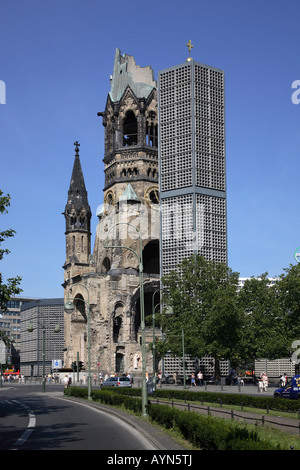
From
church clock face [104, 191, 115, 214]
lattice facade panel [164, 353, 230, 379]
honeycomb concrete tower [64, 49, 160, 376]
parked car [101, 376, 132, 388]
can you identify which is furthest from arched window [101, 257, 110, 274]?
parked car [101, 376, 132, 388]

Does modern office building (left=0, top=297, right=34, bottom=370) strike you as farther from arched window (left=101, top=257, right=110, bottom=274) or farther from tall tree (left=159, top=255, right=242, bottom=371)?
tall tree (left=159, top=255, right=242, bottom=371)

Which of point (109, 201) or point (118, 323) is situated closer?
point (118, 323)

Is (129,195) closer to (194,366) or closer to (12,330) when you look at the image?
(194,366)

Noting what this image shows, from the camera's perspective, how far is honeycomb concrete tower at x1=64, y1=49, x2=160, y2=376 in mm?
90875

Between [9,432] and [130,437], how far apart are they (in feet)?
15.3

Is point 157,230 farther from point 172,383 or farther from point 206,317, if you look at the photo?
point 206,317

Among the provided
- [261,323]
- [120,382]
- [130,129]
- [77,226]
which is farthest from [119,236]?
[261,323]

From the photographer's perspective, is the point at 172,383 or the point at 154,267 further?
the point at 154,267

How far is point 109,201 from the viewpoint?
10575 cm

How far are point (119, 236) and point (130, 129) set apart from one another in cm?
2362

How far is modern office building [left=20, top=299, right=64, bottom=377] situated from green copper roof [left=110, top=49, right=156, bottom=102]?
184ft

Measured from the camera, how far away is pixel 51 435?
2102 cm

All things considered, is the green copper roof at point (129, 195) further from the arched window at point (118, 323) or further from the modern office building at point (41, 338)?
the modern office building at point (41, 338)
